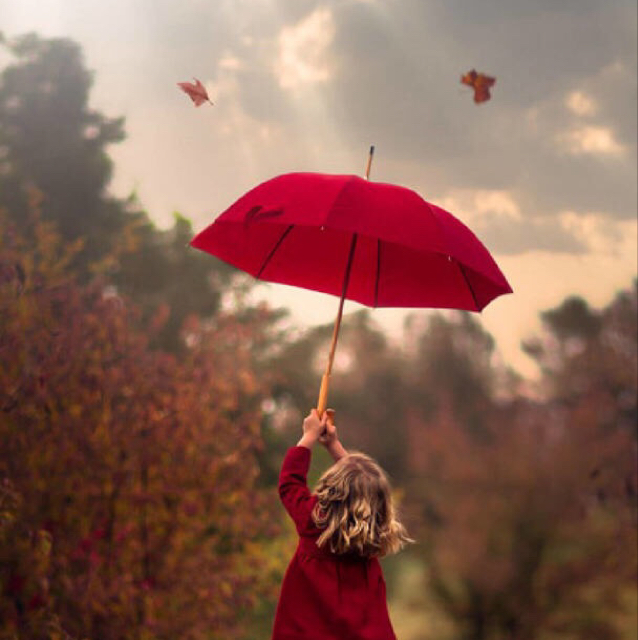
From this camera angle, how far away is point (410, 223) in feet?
7.97

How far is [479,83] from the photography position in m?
4.04

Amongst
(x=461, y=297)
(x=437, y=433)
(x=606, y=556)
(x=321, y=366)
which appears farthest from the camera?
(x=321, y=366)

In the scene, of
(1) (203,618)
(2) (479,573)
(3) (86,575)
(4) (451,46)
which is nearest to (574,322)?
(2) (479,573)

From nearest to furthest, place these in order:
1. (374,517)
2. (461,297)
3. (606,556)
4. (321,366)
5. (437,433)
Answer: (374,517), (461,297), (606,556), (437,433), (321,366)

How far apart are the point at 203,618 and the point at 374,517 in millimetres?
4537

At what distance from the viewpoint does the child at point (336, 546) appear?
2236 millimetres

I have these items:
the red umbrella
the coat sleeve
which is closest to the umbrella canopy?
the red umbrella

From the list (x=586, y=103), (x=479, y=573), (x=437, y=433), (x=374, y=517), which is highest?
(x=586, y=103)

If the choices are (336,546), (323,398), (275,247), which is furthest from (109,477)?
(336,546)

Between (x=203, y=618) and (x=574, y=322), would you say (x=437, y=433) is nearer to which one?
(x=574, y=322)

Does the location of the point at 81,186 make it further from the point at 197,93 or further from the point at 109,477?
the point at 197,93

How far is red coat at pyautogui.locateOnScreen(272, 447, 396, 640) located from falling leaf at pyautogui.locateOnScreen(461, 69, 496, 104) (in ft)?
7.36

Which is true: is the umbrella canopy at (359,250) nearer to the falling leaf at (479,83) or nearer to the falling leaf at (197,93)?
the falling leaf at (197,93)

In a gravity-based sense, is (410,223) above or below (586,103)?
below
